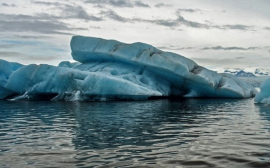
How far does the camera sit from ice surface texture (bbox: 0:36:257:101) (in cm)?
2362

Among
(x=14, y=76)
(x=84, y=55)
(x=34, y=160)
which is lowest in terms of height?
(x=34, y=160)

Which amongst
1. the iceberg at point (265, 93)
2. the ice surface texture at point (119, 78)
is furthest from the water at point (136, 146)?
the ice surface texture at point (119, 78)

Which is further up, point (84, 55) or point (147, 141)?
point (84, 55)

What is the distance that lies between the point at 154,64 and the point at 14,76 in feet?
36.8

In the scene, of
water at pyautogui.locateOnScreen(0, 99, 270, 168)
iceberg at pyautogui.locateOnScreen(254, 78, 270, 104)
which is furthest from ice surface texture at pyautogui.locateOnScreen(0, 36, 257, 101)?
water at pyautogui.locateOnScreen(0, 99, 270, 168)

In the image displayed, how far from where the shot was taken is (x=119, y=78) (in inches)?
944

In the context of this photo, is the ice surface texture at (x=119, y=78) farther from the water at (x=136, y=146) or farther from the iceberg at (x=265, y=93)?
the water at (x=136, y=146)

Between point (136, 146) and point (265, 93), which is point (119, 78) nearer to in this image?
point (265, 93)

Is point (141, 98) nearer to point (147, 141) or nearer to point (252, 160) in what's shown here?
point (147, 141)

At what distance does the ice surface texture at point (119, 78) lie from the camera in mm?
23617

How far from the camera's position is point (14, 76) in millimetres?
25672

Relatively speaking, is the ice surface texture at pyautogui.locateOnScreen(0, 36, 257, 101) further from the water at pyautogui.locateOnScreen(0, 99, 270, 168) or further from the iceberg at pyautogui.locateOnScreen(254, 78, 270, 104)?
the water at pyautogui.locateOnScreen(0, 99, 270, 168)

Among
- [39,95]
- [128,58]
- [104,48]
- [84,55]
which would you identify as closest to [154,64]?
[128,58]

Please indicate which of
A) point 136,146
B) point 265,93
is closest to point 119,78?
point 265,93
